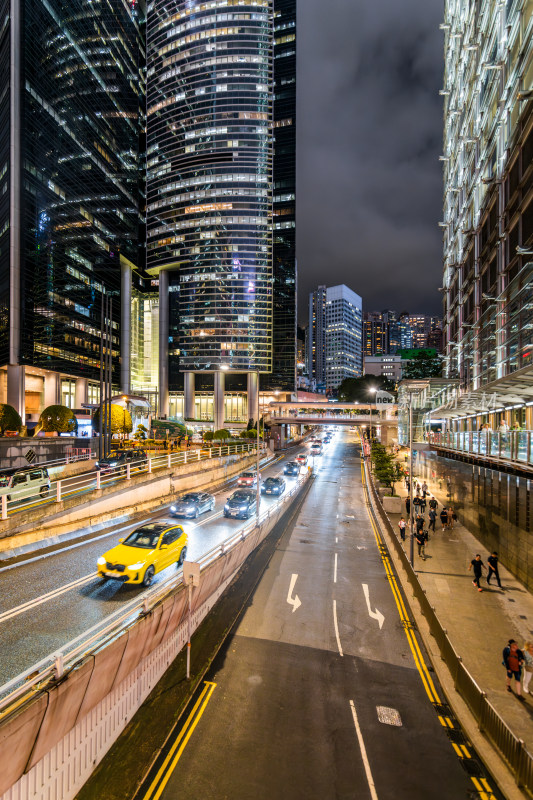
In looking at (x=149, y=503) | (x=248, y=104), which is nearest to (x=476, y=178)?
(x=149, y=503)

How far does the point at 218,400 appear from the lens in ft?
338

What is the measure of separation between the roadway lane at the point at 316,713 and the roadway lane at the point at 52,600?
11.9 ft

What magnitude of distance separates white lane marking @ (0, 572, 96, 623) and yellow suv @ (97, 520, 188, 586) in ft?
1.90

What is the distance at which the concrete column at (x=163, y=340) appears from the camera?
109 meters

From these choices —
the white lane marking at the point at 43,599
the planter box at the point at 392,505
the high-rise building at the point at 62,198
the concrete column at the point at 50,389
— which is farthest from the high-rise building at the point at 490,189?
the concrete column at the point at 50,389

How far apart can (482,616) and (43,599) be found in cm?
1507

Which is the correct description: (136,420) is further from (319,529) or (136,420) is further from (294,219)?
(294,219)

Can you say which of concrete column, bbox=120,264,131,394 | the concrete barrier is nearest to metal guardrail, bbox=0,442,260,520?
the concrete barrier

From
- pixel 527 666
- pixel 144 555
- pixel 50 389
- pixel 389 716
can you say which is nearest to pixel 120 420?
pixel 144 555

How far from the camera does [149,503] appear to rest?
2294 centimetres

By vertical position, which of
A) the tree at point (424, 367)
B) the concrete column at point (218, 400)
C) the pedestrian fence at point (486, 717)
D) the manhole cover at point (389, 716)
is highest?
the tree at point (424, 367)

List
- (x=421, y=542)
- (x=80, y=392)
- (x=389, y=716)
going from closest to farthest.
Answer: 1. (x=389, y=716)
2. (x=421, y=542)
3. (x=80, y=392)

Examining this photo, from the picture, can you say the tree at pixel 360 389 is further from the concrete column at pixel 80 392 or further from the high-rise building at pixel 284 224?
the concrete column at pixel 80 392

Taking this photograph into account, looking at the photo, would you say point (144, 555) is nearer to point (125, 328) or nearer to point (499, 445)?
point (499, 445)
